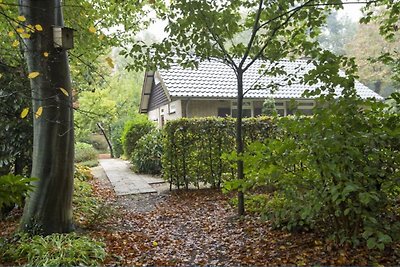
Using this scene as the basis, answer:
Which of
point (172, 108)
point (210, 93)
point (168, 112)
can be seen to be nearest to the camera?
point (210, 93)

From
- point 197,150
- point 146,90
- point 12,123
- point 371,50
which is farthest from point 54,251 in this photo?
point 371,50

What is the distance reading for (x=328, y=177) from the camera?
2969 mm

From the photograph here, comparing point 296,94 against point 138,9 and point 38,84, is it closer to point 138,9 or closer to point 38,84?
point 138,9

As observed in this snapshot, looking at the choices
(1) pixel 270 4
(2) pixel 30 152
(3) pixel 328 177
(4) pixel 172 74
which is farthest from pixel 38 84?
(4) pixel 172 74

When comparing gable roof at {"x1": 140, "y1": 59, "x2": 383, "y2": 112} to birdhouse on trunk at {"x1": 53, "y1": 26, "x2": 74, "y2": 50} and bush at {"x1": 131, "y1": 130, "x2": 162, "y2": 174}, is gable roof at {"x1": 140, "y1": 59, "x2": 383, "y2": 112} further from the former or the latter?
birdhouse on trunk at {"x1": 53, "y1": 26, "x2": 74, "y2": 50}

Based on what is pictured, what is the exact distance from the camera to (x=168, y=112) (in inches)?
632

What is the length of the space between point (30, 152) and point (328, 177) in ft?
16.0

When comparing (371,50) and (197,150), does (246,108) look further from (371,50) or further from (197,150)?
(371,50)

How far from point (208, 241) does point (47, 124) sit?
2573 mm

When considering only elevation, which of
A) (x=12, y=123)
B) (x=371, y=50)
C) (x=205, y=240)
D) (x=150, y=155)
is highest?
(x=371, y=50)

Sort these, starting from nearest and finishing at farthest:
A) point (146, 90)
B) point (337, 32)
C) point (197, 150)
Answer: point (197, 150)
point (146, 90)
point (337, 32)

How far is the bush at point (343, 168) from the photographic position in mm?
2744

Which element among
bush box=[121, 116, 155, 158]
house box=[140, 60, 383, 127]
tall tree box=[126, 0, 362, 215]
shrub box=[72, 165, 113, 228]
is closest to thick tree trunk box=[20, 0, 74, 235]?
shrub box=[72, 165, 113, 228]

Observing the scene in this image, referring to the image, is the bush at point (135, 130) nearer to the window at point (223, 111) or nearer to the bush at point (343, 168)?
the window at point (223, 111)
